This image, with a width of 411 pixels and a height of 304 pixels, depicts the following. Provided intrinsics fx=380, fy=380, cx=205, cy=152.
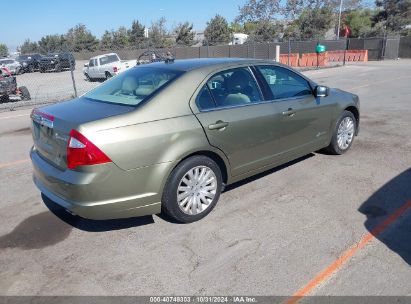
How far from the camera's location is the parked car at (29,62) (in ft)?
116

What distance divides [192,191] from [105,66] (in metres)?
21.7

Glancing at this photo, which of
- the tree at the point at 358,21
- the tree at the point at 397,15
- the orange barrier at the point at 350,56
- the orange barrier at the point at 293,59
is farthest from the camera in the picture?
the tree at the point at 358,21

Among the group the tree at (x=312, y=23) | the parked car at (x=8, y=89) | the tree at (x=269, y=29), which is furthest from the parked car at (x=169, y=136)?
the tree at (x=312, y=23)

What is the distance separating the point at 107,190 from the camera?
322 centimetres

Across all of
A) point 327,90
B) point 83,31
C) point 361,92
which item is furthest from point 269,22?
point 327,90

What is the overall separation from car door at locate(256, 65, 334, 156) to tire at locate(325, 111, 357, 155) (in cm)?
36

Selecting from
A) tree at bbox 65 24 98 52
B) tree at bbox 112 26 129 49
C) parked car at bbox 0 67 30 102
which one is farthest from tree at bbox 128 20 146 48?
parked car at bbox 0 67 30 102

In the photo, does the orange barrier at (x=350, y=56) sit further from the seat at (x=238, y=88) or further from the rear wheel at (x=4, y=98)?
the seat at (x=238, y=88)

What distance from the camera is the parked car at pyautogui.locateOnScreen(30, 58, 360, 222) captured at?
10.5ft

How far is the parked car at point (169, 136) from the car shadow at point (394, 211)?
1.13 m

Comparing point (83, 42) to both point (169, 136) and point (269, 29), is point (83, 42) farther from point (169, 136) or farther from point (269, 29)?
point (169, 136)

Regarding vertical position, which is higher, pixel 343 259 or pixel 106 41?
pixel 106 41

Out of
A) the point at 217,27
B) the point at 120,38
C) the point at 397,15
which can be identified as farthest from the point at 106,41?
the point at 397,15

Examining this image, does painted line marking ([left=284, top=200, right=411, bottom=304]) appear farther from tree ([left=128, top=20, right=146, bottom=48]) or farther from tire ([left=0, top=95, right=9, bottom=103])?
tree ([left=128, top=20, right=146, bottom=48])
